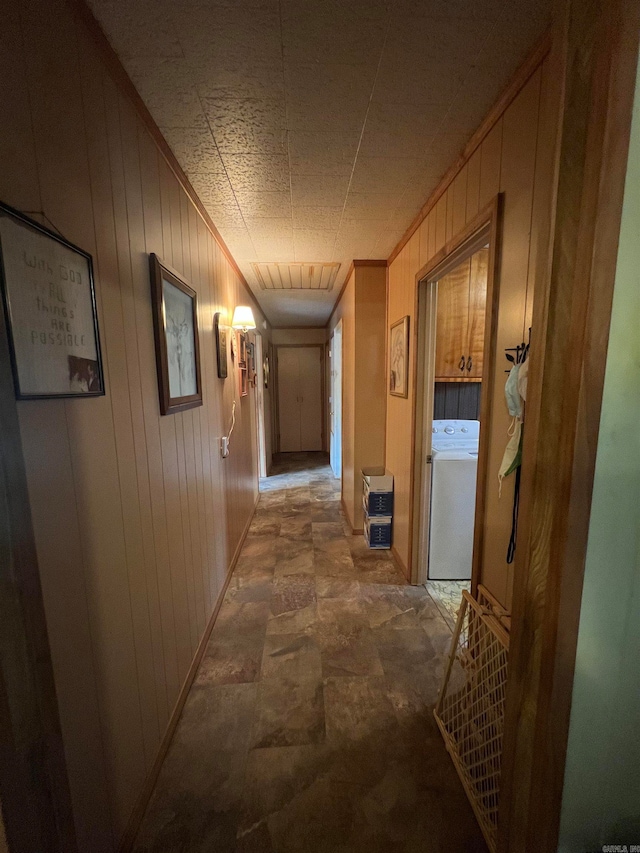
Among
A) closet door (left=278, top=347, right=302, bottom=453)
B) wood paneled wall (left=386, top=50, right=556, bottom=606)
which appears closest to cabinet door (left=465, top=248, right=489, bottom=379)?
wood paneled wall (left=386, top=50, right=556, bottom=606)

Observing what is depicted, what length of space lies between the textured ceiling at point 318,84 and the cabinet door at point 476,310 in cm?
80

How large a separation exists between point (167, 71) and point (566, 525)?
5.33ft

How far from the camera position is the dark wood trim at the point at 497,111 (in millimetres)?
923

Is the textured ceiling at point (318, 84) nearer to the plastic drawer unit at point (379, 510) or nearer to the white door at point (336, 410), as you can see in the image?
the plastic drawer unit at point (379, 510)

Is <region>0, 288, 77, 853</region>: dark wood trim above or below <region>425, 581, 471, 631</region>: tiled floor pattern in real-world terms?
above

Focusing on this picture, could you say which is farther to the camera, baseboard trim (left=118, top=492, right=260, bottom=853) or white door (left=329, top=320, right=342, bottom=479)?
white door (left=329, top=320, right=342, bottom=479)

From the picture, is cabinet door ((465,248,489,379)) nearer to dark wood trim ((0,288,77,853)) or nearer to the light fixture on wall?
the light fixture on wall

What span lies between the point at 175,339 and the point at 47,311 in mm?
714

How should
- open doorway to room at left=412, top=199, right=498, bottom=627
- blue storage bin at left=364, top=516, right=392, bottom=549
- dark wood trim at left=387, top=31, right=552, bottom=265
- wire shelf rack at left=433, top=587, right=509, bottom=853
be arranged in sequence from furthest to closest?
blue storage bin at left=364, top=516, right=392, bottom=549, open doorway to room at left=412, top=199, right=498, bottom=627, wire shelf rack at left=433, top=587, right=509, bottom=853, dark wood trim at left=387, top=31, right=552, bottom=265

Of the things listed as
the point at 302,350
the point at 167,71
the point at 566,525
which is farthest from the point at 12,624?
the point at 302,350

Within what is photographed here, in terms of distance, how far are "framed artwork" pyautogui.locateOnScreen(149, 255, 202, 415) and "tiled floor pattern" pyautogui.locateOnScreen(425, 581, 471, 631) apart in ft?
6.27

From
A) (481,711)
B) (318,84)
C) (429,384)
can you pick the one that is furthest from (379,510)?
(318,84)

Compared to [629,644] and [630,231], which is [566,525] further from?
[630,231]

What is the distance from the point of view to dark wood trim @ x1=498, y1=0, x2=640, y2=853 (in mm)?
465
